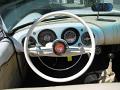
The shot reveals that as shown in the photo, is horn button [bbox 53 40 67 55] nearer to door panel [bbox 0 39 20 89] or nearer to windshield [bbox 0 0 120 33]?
door panel [bbox 0 39 20 89]

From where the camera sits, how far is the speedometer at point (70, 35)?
4.33 metres

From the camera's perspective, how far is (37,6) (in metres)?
4.79

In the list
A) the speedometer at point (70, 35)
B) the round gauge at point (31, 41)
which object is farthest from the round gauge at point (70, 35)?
the round gauge at point (31, 41)

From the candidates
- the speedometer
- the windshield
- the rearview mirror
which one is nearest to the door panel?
the windshield

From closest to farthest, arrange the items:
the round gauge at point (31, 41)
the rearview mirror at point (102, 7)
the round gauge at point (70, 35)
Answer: the round gauge at point (31, 41), the round gauge at point (70, 35), the rearview mirror at point (102, 7)

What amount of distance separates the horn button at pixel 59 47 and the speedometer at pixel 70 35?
1.17 ft

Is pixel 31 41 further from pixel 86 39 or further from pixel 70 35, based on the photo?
pixel 86 39

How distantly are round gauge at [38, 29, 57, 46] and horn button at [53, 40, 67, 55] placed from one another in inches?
11.8

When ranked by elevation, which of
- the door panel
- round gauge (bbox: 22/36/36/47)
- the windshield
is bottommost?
the door panel

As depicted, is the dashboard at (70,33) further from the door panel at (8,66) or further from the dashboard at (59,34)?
the door panel at (8,66)

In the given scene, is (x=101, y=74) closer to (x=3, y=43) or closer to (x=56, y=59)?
(x=56, y=59)

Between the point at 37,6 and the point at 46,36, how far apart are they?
0.63m

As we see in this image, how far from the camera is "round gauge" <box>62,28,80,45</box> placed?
14.2 feet

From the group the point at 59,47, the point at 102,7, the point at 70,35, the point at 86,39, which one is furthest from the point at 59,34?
the point at 102,7
